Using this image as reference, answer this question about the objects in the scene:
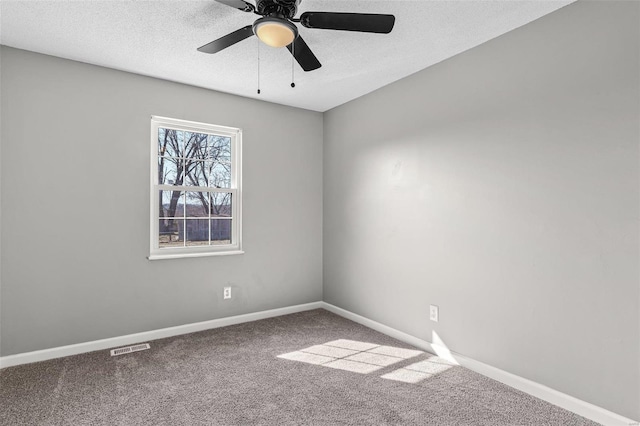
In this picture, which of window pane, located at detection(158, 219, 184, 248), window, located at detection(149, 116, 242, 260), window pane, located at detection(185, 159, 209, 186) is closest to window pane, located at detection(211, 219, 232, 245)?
window, located at detection(149, 116, 242, 260)

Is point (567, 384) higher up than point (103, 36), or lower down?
lower down

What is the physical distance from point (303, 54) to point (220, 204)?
2119 millimetres

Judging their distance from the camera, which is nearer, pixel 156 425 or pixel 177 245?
pixel 156 425

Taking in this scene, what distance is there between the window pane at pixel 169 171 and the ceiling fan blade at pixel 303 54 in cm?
188

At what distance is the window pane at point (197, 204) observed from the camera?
3.58 m

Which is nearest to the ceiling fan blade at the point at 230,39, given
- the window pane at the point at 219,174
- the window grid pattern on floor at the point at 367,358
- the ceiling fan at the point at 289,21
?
the ceiling fan at the point at 289,21

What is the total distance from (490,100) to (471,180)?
Answer: 62 cm

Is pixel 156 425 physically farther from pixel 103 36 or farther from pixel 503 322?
pixel 103 36

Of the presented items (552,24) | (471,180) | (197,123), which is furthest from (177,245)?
(552,24)

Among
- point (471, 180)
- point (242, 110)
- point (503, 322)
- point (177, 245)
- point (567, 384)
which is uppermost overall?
point (242, 110)

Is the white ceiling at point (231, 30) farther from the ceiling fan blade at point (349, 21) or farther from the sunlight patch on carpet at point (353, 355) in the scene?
the sunlight patch on carpet at point (353, 355)

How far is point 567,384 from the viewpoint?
2.12m

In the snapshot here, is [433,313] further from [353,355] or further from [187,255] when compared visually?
[187,255]

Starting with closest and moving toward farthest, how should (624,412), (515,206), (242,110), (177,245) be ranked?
(624,412) < (515,206) < (177,245) < (242,110)
